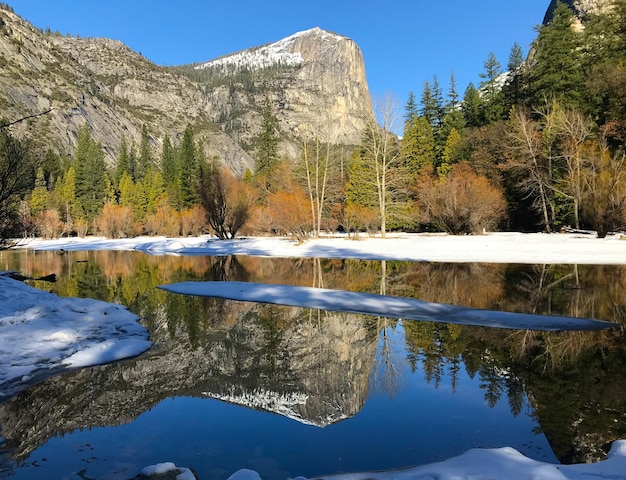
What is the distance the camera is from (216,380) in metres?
5.40

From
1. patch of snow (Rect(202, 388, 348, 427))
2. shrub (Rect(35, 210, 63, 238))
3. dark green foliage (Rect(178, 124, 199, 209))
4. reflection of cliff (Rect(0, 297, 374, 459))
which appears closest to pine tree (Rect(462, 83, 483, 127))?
dark green foliage (Rect(178, 124, 199, 209))

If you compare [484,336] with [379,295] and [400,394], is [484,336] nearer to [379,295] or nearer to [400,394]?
[400,394]

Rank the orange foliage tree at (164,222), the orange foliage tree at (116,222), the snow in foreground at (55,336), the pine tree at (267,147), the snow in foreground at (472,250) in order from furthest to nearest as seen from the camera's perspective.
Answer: the orange foliage tree at (164,222) → the pine tree at (267,147) → the orange foliage tree at (116,222) → the snow in foreground at (472,250) → the snow in foreground at (55,336)

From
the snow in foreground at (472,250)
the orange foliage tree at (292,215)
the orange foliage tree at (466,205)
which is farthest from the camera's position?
the orange foliage tree at (466,205)

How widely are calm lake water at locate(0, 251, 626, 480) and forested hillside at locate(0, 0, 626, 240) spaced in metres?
7.46

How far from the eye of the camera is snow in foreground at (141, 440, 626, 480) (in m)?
2.90

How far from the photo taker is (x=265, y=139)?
5350 centimetres

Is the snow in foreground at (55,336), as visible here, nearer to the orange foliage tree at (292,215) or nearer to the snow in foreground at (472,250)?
the snow in foreground at (472,250)

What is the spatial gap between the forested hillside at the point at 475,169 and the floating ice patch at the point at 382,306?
20.0 ft

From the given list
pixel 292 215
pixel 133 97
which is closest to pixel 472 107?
pixel 292 215

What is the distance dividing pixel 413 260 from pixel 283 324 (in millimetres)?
13218

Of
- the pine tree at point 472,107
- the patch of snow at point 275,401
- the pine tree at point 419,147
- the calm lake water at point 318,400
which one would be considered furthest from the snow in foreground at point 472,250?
the pine tree at point 472,107

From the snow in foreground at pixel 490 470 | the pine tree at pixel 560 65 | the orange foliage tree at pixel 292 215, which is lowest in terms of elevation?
the snow in foreground at pixel 490 470

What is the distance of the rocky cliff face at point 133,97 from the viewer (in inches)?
4348
